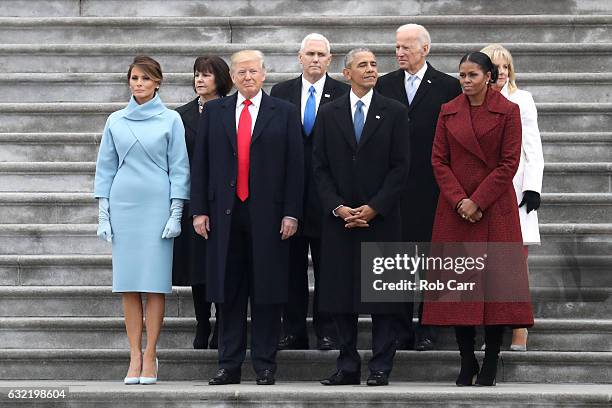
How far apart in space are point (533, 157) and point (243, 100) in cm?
179

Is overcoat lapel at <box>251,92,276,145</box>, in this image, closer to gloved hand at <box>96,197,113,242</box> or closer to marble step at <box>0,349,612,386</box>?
gloved hand at <box>96,197,113,242</box>

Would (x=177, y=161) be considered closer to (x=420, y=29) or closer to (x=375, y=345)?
(x=375, y=345)

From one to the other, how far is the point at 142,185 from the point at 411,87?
183 centimetres

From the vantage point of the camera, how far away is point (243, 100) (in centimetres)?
899

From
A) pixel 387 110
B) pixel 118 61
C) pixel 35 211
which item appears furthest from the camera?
pixel 118 61

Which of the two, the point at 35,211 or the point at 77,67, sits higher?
the point at 77,67

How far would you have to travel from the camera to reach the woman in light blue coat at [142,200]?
8.77 meters

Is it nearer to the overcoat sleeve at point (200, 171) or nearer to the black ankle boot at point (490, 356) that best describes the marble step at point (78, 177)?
the overcoat sleeve at point (200, 171)

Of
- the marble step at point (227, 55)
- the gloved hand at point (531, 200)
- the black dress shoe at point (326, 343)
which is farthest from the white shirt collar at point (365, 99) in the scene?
the marble step at point (227, 55)

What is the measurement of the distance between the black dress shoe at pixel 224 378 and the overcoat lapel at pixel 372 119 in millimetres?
1500

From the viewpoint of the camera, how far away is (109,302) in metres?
9.72

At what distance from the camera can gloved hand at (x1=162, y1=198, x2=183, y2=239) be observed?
28.8 feet

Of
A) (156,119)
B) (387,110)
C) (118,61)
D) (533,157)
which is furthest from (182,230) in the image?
(118,61)

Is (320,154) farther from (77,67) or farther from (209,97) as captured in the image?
(77,67)
